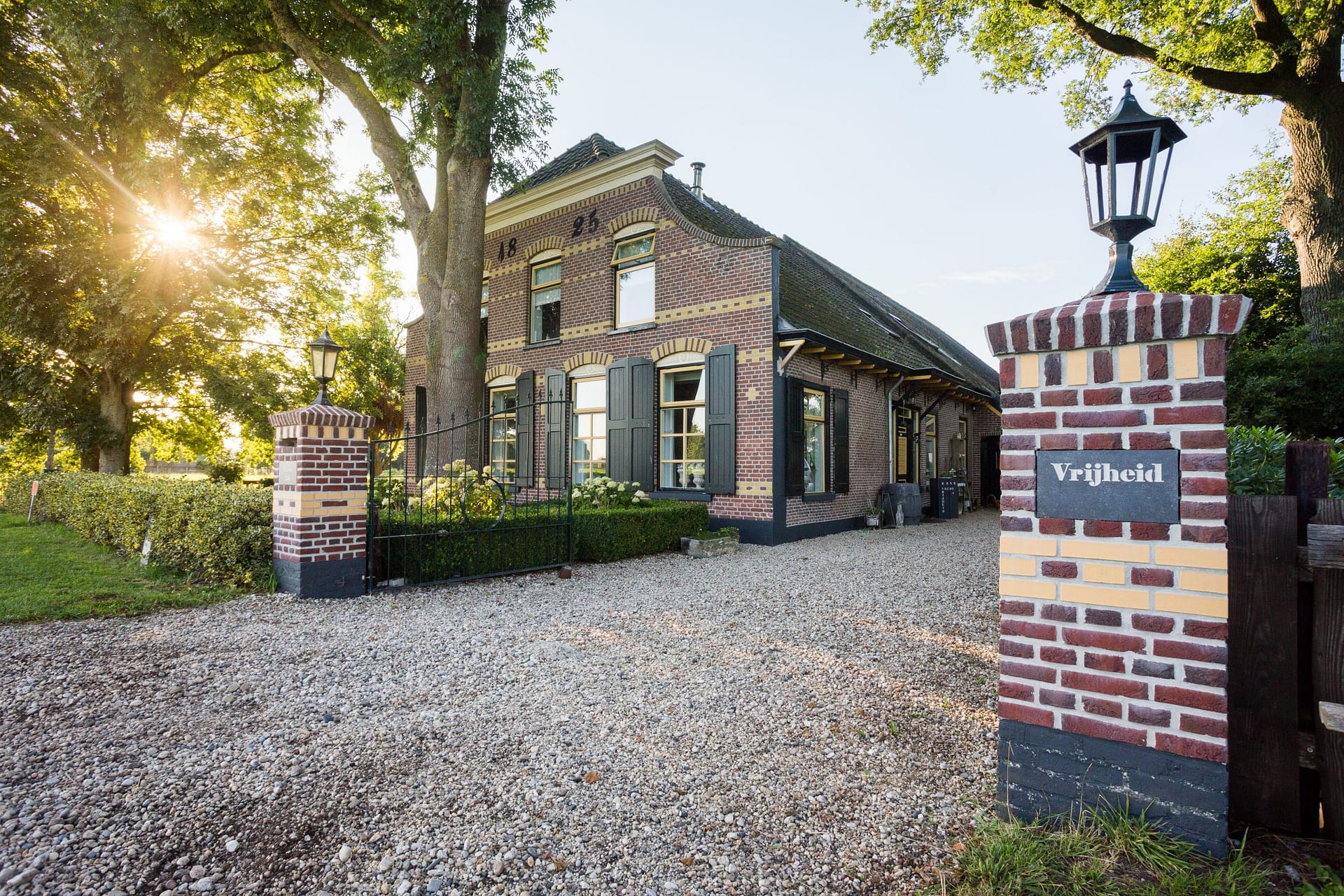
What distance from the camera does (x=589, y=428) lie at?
37.2 ft

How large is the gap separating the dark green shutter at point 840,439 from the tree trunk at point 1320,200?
6398 millimetres

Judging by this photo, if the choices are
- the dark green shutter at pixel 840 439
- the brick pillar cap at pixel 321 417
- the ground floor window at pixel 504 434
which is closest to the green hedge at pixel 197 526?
the brick pillar cap at pixel 321 417

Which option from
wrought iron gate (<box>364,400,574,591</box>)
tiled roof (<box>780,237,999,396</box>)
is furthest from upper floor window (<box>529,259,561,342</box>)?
tiled roof (<box>780,237,999,396</box>)

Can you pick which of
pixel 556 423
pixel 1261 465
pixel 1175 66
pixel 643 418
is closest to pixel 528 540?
pixel 643 418

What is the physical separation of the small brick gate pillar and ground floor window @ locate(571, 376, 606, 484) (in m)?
5.65

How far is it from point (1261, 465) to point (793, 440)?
21.1 feet

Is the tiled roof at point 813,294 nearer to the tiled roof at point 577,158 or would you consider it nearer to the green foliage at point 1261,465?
the tiled roof at point 577,158

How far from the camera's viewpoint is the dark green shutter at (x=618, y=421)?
34.2 feet

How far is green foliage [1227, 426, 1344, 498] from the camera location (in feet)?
9.57

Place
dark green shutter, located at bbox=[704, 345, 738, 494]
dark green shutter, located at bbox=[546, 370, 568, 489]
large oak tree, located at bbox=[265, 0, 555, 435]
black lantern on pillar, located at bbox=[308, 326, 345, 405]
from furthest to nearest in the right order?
dark green shutter, located at bbox=[546, 370, 568, 489] < dark green shutter, located at bbox=[704, 345, 738, 494] < large oak tree, located at bbox=[265, 0, 555, 435] < black lantern on pillar, located at bbox=[308, 326, 345, 405]

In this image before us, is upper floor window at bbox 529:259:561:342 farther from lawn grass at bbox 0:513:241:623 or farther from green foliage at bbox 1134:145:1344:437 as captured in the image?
green foliage at bbox 1134:145:1344:437

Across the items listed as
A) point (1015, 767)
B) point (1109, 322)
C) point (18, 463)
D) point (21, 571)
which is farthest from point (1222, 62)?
point (18, 463)

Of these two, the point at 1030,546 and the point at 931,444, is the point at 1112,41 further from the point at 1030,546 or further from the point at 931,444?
the point at 1030,546

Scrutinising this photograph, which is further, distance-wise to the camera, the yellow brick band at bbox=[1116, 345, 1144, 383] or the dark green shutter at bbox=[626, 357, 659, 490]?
the dark green shutter at bbox=[626, 357, 659, 490]
